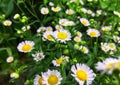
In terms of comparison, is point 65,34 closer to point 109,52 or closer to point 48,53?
point 48,53

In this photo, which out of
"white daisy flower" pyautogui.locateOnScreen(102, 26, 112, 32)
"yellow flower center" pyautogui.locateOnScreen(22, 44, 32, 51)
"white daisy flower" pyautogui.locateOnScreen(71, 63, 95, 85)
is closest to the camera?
"white daisy flower" pyautogui.locateOnScreen(71, 63, 95, 85)

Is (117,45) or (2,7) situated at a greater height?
(2,7)

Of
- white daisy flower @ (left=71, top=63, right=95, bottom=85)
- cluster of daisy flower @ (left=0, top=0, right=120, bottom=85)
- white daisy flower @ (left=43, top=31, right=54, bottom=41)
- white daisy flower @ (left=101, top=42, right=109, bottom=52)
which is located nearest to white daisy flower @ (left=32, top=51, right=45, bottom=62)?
cluster of daisy flower @ (left=0, top=0, right=120, bottom=85)

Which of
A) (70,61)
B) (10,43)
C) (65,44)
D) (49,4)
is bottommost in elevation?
(70,61)

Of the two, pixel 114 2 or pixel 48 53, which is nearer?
pixel 48 53

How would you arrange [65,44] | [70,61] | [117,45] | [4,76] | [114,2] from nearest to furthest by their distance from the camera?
[70,61], [65,44], [117,45], [4,76], [114,2]

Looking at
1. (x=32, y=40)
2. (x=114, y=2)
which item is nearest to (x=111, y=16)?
(x=114, y=2)

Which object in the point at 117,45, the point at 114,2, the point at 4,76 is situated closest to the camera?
the point at 117,45

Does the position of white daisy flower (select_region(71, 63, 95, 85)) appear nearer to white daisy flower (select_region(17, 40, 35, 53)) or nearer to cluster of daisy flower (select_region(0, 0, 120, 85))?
cluster of daisy flower (select_region(0, 0, 120, 85))
